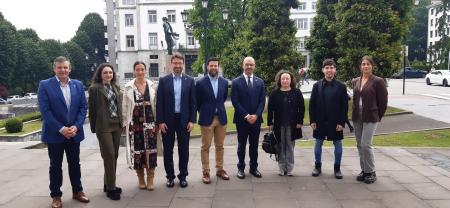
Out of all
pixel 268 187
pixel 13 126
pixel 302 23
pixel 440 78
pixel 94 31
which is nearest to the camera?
pixel 268 187

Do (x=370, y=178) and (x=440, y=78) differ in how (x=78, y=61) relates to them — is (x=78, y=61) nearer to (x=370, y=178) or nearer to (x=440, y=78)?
(x=440, y=78)

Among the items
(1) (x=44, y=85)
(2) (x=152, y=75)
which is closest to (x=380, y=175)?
(1) (x=44, y=85)

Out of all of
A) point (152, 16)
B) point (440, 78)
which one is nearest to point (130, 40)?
point (152, 16)

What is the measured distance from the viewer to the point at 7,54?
1657 inches

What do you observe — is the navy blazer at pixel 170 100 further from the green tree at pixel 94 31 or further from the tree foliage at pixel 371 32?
the green tree at pixel 94 31

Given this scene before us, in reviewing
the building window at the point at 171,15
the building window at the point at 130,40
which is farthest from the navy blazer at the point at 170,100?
the building window at the point at 130,40

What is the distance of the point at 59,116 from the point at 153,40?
51309 millimetres

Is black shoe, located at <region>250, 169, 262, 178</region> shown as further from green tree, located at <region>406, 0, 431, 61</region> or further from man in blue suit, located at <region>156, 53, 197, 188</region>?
green tree, located at <region>406, 0, 431, 61</region>

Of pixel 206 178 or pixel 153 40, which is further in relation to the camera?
pixel 153 40

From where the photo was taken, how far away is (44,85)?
5039 millimetres

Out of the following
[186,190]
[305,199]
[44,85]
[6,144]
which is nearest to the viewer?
[44,85]

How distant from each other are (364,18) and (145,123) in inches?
499

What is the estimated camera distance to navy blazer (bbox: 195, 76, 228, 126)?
608 centimetres

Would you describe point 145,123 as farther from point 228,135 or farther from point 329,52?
point 329,52
